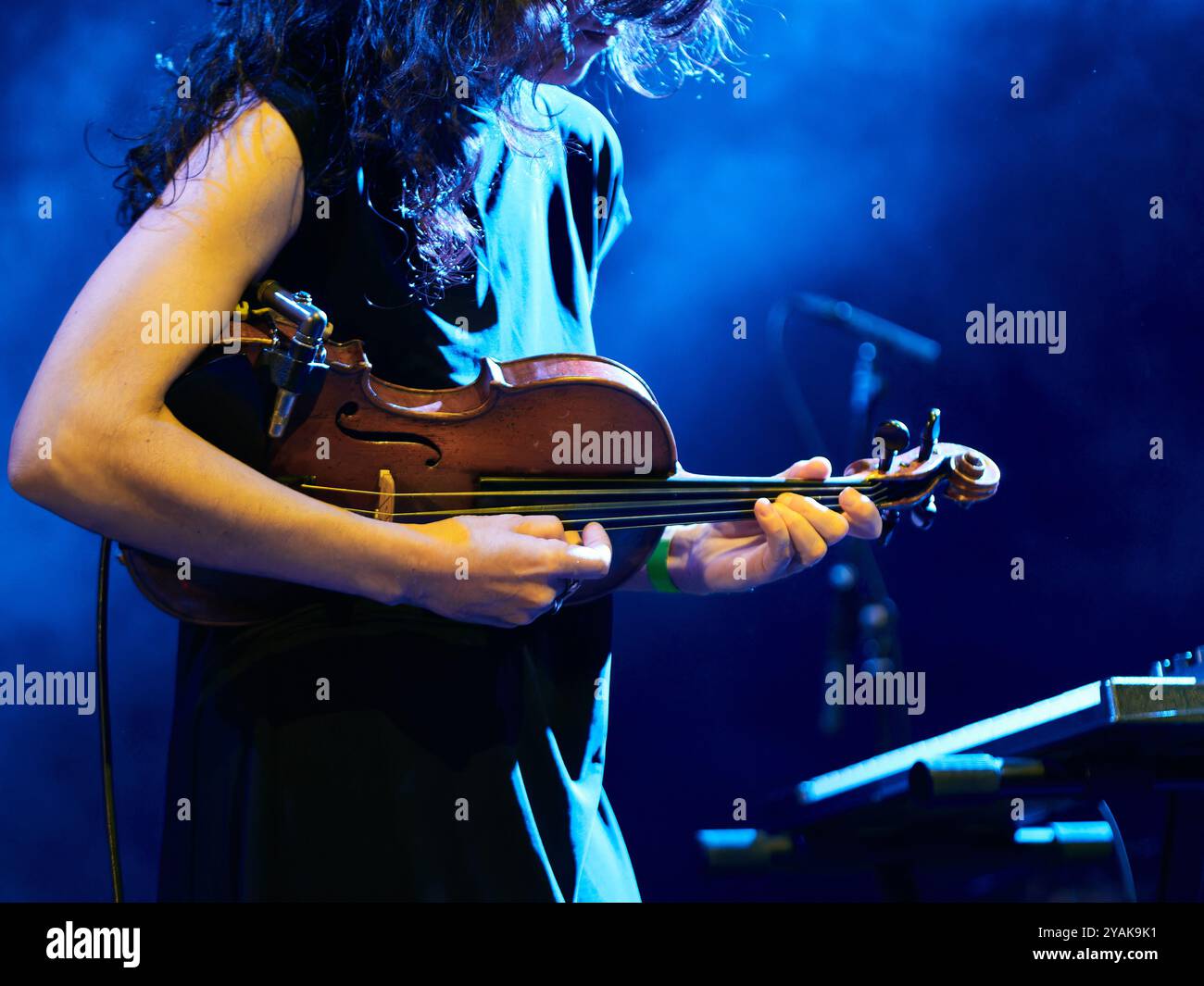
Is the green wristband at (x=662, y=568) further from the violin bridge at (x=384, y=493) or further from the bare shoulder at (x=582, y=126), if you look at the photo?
the bare shoulder at (x=582, y=126)

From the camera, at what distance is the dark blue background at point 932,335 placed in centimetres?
305

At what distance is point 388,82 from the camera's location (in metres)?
1.67

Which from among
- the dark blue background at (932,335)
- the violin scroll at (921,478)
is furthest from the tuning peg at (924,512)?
the dark blue background at (932,335)

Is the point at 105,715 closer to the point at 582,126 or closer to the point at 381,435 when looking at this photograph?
the point at 381,435

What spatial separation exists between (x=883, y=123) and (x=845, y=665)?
1.32 meters

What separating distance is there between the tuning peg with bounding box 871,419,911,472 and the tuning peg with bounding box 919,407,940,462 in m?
0.03

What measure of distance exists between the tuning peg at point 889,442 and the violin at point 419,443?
0.86 feet

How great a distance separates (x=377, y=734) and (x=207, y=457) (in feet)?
1.30

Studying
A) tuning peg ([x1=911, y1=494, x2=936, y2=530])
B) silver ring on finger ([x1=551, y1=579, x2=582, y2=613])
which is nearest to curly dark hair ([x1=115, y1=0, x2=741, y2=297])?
silver ring on finger ([x1=551, y1=579, x2=582, y2=613])

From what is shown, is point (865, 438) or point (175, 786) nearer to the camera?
point (175, 786)

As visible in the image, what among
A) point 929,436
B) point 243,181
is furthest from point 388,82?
point 929,436

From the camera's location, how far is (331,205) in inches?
64.6
